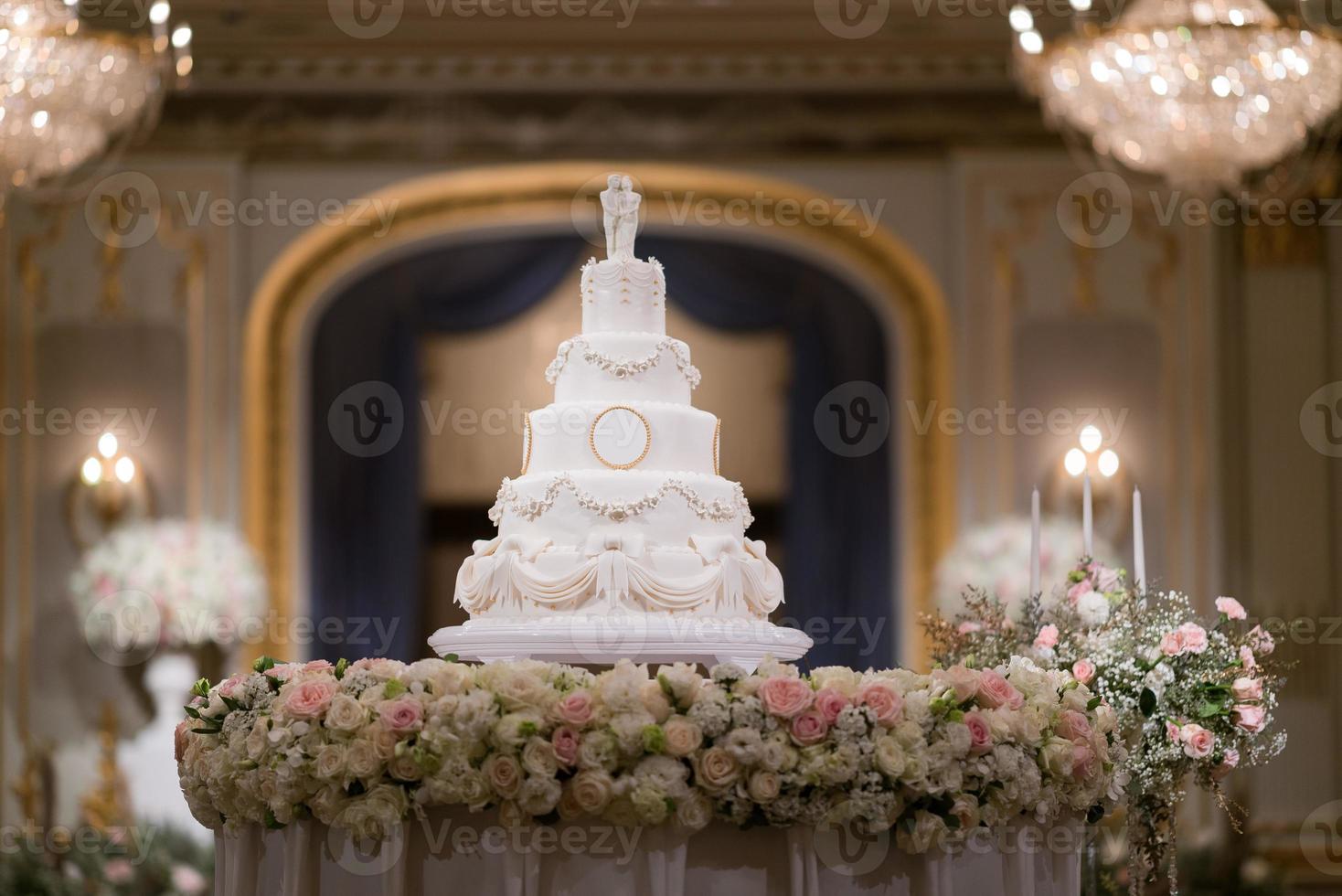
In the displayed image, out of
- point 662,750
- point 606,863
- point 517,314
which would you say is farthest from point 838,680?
point 517,314

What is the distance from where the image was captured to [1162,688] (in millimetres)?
5301

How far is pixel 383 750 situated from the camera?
4426 millimetres

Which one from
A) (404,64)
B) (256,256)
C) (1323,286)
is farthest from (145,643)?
(1323,286)

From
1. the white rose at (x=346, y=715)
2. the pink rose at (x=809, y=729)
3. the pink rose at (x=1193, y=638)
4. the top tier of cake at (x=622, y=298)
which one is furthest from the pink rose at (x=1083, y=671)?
the white rose at (x=346, y=715)

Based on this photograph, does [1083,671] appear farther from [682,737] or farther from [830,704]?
[682,737]

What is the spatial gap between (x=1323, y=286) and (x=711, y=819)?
7.99 m

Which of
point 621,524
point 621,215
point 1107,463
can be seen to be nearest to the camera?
point 621,524

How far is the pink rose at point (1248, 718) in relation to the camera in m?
5.25

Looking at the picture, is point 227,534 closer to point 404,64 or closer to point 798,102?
point 404,64

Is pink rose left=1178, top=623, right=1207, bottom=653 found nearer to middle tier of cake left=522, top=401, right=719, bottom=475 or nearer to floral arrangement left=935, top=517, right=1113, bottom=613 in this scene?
middle tier of cake left=522, top=401, right=719, bottom=475

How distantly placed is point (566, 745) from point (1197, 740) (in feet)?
6.56

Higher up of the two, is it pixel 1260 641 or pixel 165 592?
pixel 165 592

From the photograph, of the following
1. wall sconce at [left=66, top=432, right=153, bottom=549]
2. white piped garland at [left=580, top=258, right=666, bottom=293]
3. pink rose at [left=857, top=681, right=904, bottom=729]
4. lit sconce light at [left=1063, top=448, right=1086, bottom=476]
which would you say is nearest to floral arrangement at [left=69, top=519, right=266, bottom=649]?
wall sconce at [left=66, top=432, right=153, bottom=549]

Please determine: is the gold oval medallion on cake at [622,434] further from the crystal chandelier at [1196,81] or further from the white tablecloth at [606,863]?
the crystal chandelier at [1196,81]
